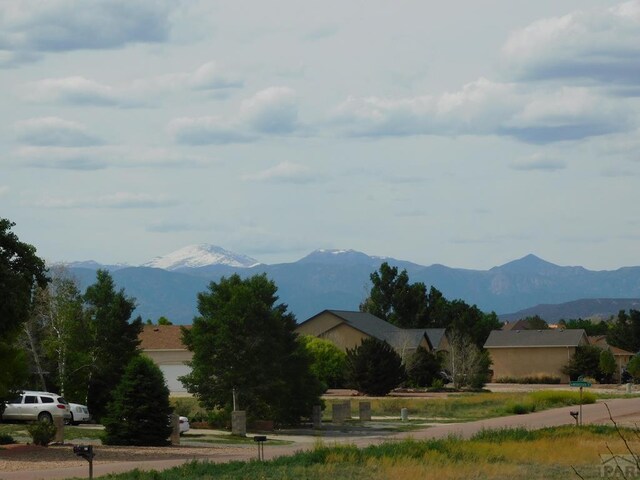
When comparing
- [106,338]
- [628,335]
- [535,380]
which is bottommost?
[535,380]

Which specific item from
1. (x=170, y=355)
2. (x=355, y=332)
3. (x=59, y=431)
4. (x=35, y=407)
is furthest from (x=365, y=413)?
(x=355, y=332)

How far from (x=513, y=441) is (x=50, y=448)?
14.5 metres

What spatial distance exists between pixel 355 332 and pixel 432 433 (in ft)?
188

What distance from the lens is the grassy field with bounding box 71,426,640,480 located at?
2680 centimetres

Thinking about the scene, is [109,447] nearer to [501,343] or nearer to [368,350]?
[368,350]

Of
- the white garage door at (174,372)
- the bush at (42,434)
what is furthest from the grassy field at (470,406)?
the bush at (42,434)

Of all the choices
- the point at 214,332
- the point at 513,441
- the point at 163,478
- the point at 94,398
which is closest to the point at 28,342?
the point at 94,398

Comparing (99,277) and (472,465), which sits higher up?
(99,277)

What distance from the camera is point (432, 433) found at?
46875 millimetres

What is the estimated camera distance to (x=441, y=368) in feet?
337

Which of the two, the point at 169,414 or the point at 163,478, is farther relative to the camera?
the point at 169,414

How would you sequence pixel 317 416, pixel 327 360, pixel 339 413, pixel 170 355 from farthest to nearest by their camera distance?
pixel 327 360 < pixel 170 355 < pixel 339 413 < pixel 317 416

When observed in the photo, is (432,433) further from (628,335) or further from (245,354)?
(628,335)

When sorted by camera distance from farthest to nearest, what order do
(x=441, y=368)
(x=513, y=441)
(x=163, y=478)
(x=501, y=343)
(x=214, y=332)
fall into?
(x=501, y=343) < (x=441, y=368) < (x=214, y=332) < (x=513, y=441) < (x=163, y=478)
